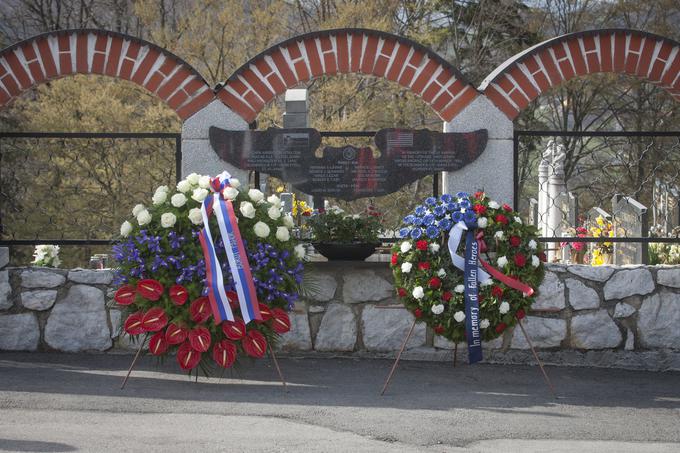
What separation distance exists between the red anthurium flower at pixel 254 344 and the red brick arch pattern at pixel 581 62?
2719 millimetres

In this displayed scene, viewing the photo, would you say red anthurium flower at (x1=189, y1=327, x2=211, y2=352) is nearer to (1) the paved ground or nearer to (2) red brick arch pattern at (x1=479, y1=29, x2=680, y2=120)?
(1) the paved ground

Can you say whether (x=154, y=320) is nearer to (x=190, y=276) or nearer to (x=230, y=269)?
(x=190, y=276)

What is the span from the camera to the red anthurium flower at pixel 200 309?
18.9 ft

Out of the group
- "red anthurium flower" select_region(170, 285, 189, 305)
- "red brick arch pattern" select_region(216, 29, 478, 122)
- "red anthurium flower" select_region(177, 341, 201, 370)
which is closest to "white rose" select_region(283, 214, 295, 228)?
"red anthurium flower" select_region(170, 285, 189, 305)

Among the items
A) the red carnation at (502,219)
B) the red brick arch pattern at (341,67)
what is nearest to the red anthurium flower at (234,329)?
the red carnation at (502,219)

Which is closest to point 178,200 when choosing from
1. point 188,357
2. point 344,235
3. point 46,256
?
point 188,357

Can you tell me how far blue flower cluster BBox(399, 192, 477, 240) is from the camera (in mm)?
5867

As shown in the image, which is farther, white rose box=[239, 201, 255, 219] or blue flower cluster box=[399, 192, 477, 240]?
blue flower cluster box=[399, 192, 477, 240]

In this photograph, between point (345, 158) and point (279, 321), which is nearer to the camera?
point (279, 321)

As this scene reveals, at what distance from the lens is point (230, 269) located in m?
5.77

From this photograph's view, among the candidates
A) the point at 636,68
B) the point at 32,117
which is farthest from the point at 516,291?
the point at 32,117

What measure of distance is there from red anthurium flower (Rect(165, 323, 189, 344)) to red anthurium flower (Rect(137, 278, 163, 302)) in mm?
229

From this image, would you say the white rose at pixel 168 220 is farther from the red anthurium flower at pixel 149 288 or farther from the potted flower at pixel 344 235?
the potted flower at pixel 344 235

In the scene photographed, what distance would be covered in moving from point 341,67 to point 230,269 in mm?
2090
